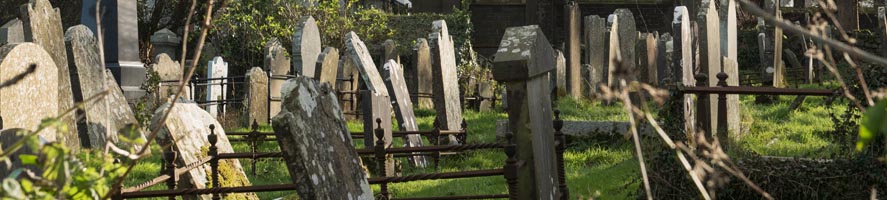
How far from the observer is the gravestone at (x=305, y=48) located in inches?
669

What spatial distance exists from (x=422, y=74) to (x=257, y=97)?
322cm

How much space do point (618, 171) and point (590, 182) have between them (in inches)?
20.1

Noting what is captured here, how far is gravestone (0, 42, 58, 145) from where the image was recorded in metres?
6.54

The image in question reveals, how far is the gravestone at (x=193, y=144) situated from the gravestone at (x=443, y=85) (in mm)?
5038

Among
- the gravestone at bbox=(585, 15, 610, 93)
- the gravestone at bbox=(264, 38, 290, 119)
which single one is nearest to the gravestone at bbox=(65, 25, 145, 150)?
the gravestone at bbox=(264, 38, 290, 119)

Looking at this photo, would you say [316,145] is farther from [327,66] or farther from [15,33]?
[15,33]

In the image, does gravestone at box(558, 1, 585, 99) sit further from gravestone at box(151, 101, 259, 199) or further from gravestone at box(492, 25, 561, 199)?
gravestone at box(492, 25, 561, 199)

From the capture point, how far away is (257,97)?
16156 millimetres

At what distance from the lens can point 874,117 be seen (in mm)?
1706

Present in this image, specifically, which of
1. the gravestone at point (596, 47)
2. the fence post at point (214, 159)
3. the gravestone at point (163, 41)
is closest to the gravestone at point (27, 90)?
the fence post at point (214, 159)

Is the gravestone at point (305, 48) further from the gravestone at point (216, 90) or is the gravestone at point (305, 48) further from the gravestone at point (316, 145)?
the gravestone at point (316, 145)

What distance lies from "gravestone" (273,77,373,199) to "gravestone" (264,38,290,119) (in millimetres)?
10994

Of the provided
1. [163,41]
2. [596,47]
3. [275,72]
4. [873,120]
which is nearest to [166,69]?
[275,72]

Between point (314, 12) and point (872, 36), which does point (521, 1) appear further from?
point (872, 36)
